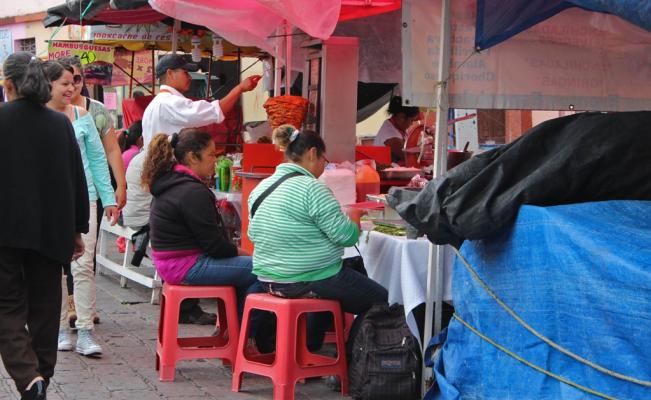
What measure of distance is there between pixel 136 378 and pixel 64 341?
89 centimetres

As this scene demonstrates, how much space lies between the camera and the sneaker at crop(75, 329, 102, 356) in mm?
6910

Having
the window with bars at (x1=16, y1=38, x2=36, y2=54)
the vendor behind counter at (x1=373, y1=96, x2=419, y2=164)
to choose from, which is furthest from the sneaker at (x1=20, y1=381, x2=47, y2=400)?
the window with bars at (x1=16, y1=38, x2=36, y2=54)

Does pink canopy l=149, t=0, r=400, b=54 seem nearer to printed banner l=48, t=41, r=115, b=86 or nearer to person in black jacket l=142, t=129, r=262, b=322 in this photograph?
person in black jacket l=142, t=129, r=262, b=322

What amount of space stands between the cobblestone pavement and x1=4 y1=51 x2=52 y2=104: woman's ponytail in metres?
1.89

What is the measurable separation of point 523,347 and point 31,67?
108 inches

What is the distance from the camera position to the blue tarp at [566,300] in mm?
3873

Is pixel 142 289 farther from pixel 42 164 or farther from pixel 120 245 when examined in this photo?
pixel 42 164

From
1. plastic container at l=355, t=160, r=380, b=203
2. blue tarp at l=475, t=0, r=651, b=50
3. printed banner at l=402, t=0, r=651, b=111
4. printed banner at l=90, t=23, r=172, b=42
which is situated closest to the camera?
blue tarp at l=475, t=0, r=651, b=50

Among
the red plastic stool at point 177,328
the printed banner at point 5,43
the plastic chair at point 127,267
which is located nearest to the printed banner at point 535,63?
the red plastic stool at point 177,328

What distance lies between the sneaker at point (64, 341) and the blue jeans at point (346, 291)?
5.98ft

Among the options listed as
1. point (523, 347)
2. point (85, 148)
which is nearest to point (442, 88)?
point (523, 347)

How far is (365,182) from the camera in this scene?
689 centimetres

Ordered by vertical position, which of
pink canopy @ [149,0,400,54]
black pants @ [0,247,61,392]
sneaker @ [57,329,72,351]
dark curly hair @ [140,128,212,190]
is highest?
pink canopy @ [149,0,400,54]

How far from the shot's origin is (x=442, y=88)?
540 centimetres
